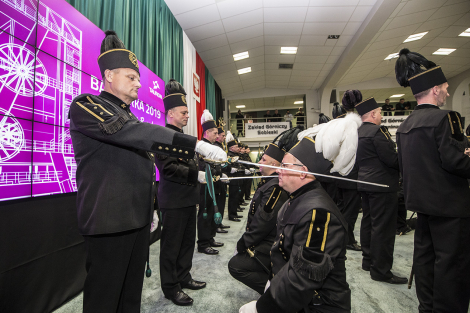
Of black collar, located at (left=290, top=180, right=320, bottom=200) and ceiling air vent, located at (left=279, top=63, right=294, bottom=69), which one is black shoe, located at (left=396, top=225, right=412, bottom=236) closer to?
black collar, located at (left=290, top=180, right=320, bottom=200)

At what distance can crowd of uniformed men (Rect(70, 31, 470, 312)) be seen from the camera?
96 cm

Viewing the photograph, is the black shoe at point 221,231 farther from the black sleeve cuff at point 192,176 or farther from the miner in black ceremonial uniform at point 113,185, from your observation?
the miner in black ceremonial uniform at point 113,185

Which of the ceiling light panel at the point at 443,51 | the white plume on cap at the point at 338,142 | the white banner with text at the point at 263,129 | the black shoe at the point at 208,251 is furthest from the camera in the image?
the white banner with text at the point at 263,129

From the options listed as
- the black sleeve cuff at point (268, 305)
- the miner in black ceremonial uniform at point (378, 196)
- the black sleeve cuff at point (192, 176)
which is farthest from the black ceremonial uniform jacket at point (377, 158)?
the black sleeve cuff at point (268, 305)

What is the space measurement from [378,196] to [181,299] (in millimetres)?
1995

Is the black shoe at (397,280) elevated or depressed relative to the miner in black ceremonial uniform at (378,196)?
depressed

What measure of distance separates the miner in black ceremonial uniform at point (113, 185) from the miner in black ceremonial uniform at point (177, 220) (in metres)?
0.71

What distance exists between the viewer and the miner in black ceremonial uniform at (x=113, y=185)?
916mm

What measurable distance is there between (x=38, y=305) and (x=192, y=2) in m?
5.09

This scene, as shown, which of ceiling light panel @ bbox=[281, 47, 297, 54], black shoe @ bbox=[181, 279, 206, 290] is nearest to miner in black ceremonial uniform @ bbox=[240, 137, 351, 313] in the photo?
black shoe @ bbox=[181, 279, 206, 290]

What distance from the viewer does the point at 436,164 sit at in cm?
153

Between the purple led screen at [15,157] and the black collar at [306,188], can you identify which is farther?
the purple led screen at [15,157]

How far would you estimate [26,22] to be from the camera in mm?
1681

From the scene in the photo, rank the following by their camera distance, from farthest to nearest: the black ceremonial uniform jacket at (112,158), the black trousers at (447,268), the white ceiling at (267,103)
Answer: the white ceiling at (267,103) → the black trousers at (447,268) → the black ceremonial uniform jacket at (112,158)
